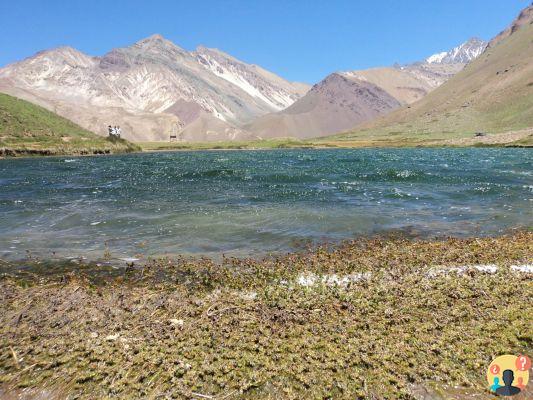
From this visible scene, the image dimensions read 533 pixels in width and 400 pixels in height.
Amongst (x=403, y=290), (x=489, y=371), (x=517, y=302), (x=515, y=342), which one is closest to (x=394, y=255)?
(x=403, y=290)

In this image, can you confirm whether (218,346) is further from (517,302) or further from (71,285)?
(517,302)

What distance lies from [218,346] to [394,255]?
10.9m

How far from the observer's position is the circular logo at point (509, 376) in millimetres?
8477

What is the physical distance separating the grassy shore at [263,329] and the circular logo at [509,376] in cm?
29

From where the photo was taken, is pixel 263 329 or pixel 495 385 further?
pixel 263 329

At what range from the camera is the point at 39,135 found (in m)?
156

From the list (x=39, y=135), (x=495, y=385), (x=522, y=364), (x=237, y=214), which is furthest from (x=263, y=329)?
(x=39, y=135)

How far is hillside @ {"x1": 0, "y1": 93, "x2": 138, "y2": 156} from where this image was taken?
134 metres

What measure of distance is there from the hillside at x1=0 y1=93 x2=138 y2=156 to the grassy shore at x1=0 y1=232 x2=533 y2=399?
135 metres

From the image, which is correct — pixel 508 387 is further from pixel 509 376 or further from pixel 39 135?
pixel 39 135

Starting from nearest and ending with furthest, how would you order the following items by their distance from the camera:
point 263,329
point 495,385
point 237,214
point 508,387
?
point 508,387 < point 495,385 < point 263,329 < point 237,214

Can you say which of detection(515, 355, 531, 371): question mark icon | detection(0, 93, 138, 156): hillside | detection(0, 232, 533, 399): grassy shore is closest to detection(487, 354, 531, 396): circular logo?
detection(515, 355, 531, 371): question mark icon

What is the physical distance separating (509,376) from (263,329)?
19.8ft

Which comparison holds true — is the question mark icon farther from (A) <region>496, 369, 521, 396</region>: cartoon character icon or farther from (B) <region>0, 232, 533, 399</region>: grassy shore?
(B) <region>0, 232, 533, 399</region>: grassy shore
